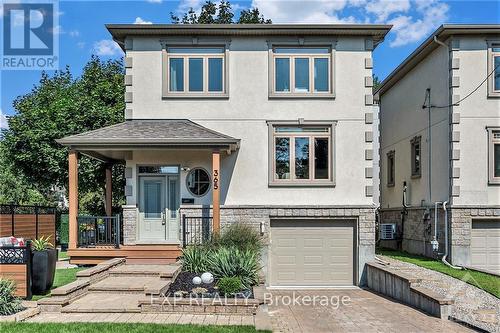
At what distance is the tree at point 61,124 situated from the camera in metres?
21.1

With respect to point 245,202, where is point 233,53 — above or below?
above

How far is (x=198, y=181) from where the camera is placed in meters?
14.6

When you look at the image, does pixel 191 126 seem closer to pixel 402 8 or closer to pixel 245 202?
pixel 245 202

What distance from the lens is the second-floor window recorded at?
14859mm

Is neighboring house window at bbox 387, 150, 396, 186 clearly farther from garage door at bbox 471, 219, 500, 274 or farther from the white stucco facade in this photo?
the white stucco facade

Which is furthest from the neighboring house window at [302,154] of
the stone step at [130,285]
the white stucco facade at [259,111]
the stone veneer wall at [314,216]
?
the stone step at [130,285]

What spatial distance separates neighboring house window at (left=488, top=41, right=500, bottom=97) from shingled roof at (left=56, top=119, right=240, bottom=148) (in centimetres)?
772

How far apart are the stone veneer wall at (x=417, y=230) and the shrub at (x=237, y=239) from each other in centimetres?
596

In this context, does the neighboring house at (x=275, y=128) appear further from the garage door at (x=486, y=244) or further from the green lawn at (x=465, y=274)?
the garage door at (x=486, y=244)

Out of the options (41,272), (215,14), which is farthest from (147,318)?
(215,14)

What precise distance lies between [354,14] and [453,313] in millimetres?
10432

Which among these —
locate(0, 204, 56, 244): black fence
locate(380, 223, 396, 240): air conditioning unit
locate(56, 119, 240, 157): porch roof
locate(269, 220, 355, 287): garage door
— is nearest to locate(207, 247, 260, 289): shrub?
locate(56, 119, 240, 157): porch roof

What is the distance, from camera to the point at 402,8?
16.2m

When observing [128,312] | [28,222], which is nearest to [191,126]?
[128,312]
